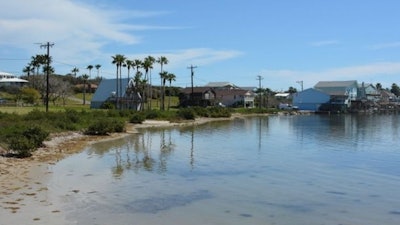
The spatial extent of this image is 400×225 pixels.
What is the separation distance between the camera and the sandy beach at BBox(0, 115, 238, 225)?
1282 centimetres

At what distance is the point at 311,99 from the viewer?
5650 inches

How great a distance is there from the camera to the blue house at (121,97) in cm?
9475

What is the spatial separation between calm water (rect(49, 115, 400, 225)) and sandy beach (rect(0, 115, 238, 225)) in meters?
0.51

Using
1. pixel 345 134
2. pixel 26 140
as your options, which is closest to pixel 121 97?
pixel 345 134

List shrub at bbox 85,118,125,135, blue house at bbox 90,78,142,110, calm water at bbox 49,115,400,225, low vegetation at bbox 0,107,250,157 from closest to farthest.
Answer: calm water at bbox 49,115,400,225, low vegetation at bbox 0,107,250,157, shrub at bbox 85,118,125,135, blue house at bbox 90,78,142,110

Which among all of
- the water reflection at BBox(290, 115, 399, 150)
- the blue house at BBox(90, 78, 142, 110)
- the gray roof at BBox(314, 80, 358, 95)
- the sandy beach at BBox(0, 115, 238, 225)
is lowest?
the water reflection at BBox(290, 115, 399, 150)

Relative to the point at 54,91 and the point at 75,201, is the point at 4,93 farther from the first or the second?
the point at 75,201

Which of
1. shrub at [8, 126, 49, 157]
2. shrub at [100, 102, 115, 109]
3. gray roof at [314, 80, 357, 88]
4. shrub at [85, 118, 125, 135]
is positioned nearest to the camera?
shrub at [8, 126, 49, 157]

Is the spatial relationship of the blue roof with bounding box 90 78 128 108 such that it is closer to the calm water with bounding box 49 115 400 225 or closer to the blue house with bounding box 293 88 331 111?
the blue house with bounding box 293 88 331 111

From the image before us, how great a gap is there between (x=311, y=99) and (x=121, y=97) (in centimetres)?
7086

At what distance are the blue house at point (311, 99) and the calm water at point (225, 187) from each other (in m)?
112

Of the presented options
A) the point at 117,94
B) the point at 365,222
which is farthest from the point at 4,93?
the point at 365,222

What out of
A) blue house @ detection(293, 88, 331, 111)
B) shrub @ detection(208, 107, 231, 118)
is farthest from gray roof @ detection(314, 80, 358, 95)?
shrub @ detection(208, 107, 231, 118)

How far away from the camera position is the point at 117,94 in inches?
3706
